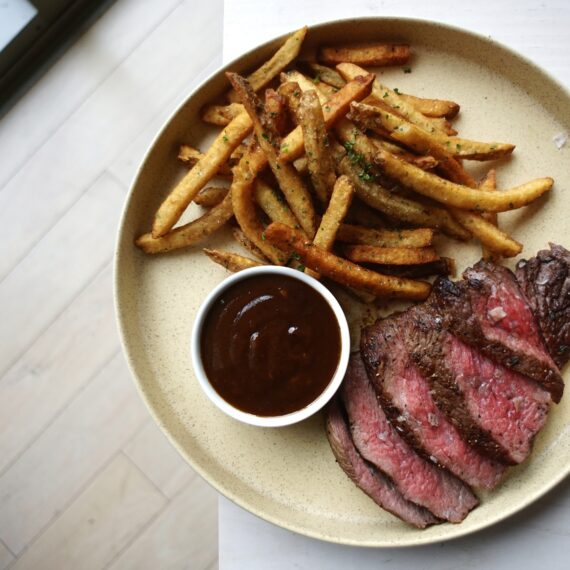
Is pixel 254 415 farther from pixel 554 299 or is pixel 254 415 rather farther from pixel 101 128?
pixel 101 128

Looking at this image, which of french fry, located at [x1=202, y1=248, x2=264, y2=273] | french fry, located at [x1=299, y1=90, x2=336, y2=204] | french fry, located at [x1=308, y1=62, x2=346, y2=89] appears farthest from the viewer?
french fry, located at [x1=308, y1=62, x2=346, y2=89]

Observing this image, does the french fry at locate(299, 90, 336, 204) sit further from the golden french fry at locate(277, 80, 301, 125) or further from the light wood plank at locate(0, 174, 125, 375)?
the light wood plank at locate(0, 174, 125, 375)

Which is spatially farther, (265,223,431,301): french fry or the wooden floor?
the wooden floor

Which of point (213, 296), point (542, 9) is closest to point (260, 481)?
point (213, 296)

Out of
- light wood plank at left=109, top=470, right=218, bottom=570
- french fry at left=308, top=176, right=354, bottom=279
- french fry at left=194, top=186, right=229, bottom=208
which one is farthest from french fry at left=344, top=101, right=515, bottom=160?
light wood plank at left=109, top=470, right=218, bottom=570

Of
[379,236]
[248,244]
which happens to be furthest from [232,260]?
[379,236]

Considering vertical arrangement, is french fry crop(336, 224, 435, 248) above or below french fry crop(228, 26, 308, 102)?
below
